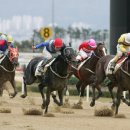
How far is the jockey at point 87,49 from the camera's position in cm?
2109

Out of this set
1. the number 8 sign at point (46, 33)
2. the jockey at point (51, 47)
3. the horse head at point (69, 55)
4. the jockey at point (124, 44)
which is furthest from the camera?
the number 8 sign at point (46, 33)

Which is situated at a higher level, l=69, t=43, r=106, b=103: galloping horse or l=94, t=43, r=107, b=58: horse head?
l=94, t=43, r=107, b=58: horse head

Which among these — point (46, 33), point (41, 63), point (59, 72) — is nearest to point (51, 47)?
point (41, 63)

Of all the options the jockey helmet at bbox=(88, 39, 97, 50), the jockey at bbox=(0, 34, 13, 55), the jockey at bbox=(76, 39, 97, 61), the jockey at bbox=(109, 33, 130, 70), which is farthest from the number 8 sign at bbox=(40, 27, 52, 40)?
the jockey at bbox=(109, 33, 130, 70)

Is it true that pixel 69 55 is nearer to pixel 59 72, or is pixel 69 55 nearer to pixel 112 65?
pixel 59 72

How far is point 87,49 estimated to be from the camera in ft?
70.4

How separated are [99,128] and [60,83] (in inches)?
127

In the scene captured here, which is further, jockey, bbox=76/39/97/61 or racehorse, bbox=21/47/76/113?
jockey, bbox=76/39/97/61

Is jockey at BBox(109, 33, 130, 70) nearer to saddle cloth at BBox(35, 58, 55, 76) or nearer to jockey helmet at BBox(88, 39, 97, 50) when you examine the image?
saddle cloth at BBox(35, 58, 55, 76)

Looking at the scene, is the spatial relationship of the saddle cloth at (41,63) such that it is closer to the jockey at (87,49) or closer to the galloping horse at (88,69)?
the galloping horse at (88,69)

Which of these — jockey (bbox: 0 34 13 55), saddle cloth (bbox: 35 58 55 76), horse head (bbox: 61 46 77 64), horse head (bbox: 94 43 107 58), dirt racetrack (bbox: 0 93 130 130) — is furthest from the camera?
jockey (bbox: 0 34 13 55)

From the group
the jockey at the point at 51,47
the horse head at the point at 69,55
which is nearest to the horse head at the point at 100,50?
the jockey at the point at 51,47

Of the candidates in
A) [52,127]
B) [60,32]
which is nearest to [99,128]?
[52,127]

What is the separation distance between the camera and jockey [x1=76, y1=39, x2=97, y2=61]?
21.1 metres
